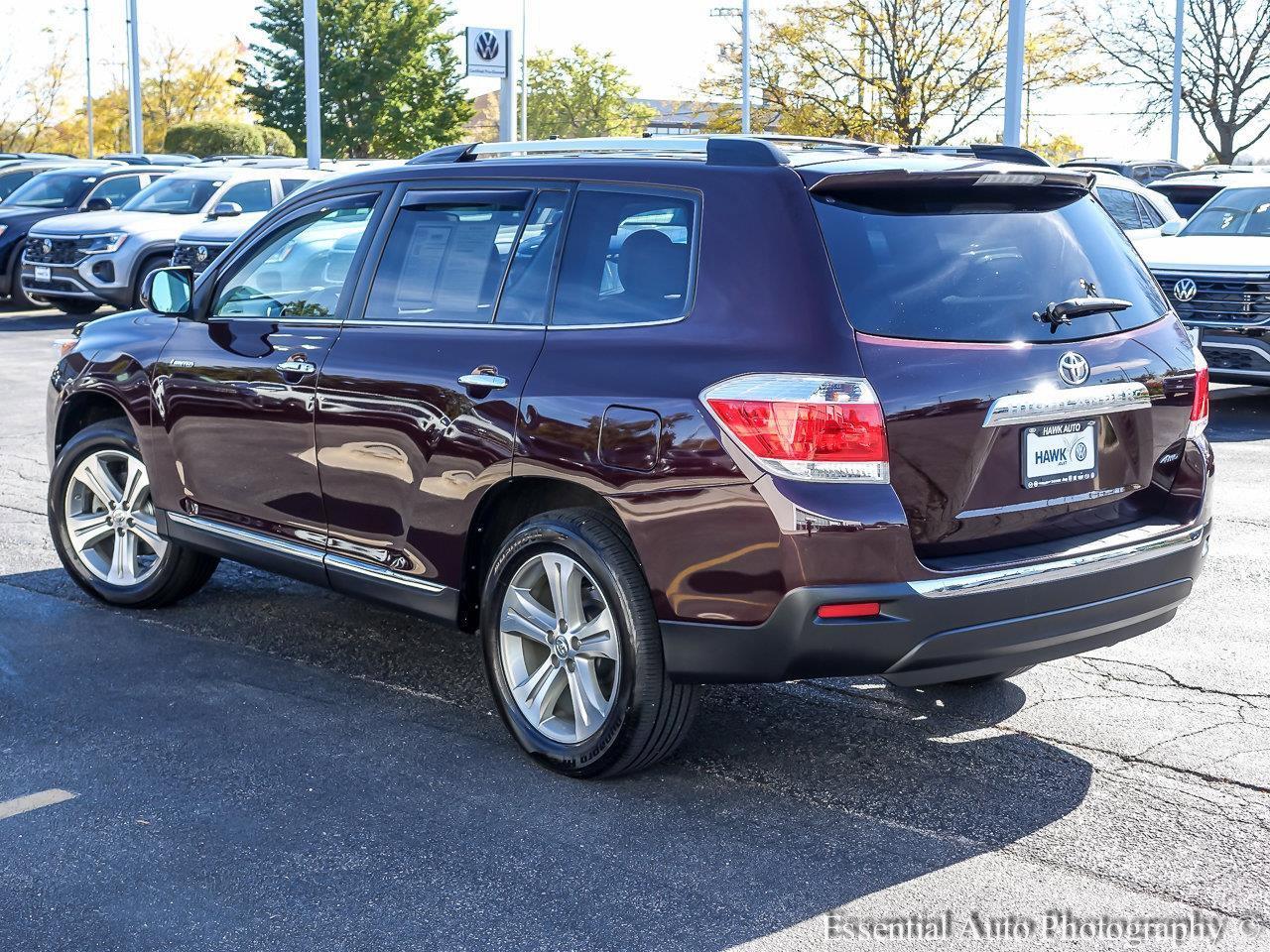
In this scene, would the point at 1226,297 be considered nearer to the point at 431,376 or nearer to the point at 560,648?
the point at 431,376

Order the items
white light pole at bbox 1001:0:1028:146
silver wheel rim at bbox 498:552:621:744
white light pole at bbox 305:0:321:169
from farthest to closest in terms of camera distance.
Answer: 1. white light pole at bbox 305:0:321:169
2. white light pole at bbox 1001:0:1028:146
3. silver wheel rim at bbox 498:552:621:744

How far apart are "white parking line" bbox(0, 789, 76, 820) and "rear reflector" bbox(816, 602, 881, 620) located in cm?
220

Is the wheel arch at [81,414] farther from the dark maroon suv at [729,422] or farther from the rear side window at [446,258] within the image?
the rear side window at [446,258]

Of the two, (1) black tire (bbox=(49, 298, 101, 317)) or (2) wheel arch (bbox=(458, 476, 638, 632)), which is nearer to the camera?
(2) wheel arch (bbox=(458, 476, 638, 632))

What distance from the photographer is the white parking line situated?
13.8 ft

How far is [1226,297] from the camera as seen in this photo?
1184 centimetres

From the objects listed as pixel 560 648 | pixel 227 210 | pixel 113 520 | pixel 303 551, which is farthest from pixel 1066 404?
pixel 227 210

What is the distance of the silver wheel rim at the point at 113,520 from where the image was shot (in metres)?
6.24

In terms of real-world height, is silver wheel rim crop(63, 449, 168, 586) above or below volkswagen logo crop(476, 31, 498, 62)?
below

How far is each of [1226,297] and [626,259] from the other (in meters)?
8.79

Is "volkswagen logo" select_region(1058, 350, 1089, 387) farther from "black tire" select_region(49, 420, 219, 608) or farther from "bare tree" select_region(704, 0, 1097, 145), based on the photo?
"bare tree" select_region(704, 0, 1097, 145)

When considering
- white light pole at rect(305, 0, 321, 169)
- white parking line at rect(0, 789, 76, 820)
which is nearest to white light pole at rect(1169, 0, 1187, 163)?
white light pole at rect(305, 0, 321, 169)

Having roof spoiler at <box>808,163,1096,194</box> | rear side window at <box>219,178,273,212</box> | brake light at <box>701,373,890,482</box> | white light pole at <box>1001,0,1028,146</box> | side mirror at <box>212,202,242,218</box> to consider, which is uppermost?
white light pole at <box>1001,0,1028,146</box>

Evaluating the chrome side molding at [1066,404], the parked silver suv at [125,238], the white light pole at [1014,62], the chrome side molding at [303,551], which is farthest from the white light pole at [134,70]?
the chrome side molding at [1066,404]
